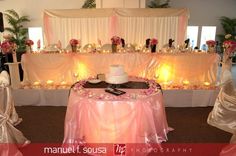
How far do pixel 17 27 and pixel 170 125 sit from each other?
8.21 metres

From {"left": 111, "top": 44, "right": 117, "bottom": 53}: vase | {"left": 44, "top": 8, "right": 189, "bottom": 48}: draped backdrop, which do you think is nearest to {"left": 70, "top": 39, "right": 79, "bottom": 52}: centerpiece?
{"left": 111, "top": 44, "right": 117, "bottom": 53}: vase

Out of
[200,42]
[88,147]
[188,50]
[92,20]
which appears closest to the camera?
[88,147]

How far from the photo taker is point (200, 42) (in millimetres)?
10383

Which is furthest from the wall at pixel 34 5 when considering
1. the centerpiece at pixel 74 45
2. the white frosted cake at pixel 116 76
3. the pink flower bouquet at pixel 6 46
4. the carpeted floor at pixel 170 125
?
the white frosted cake at pixel 116 76

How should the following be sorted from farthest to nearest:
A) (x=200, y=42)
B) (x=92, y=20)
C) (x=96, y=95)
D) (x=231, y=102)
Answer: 1. (x=200, y=42)
2. (x=92, y=20)
3. (x=231, y=102)
4. (x=96, y=95)

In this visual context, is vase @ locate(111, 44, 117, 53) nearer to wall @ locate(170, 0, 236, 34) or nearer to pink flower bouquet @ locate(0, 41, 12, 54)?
pink flower bouquet @ locate(0, 41, 12, 54)

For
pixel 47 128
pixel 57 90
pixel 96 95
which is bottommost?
pixel 47 128

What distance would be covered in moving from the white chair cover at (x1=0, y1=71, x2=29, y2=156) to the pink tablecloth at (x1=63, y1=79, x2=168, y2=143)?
0.82 meters

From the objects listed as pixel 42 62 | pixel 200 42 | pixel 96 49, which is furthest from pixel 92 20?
pixel 200 42

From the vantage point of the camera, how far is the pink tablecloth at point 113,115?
2.60m

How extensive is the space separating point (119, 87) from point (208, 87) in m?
2.61

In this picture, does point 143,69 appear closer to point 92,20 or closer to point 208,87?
point 208,87

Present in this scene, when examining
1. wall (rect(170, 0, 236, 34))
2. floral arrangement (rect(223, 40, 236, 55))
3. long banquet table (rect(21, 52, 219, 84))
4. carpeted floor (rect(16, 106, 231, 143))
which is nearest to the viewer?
carpeted floor (rect(16, 106, 231, 143))

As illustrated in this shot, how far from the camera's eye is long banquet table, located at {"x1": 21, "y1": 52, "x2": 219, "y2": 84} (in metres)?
4.87
